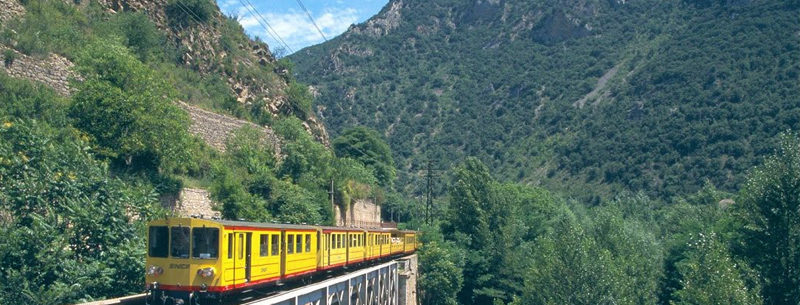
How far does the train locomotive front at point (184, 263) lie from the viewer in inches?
658

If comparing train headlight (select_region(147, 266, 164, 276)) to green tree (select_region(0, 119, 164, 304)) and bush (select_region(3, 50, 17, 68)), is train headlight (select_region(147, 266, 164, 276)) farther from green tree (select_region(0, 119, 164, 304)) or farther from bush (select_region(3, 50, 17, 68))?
bush (select_region(3, 50, 17, 68))

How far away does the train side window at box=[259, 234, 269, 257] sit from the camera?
62.3 ft

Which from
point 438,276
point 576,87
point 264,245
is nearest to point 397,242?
point 438,276

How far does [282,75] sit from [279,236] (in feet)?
134

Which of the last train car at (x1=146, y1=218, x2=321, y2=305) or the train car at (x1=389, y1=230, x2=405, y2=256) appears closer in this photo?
the last train car at (x1=146, y1=218, x2=321, y2=305)

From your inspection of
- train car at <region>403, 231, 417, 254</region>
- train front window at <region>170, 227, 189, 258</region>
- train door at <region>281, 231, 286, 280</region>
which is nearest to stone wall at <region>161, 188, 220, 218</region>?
train door at <region>281, 231, 286, 280</region>

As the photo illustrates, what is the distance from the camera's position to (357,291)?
30.2 m

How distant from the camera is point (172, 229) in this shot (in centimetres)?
1738

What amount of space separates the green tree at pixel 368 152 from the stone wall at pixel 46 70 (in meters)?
47.5

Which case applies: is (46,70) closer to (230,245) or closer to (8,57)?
(8,57)

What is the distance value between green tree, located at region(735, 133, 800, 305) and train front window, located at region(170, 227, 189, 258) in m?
23.0

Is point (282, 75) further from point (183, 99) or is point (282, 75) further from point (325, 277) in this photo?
point (325, 277)

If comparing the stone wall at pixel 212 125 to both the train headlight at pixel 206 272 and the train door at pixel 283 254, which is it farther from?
the train headlight at pixel 206 272

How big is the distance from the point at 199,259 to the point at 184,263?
441 millimetres
